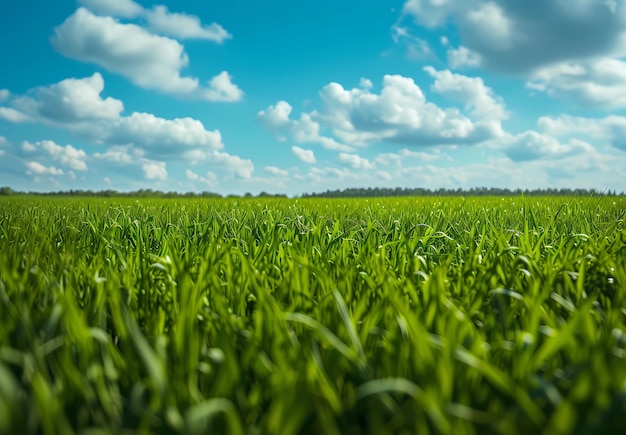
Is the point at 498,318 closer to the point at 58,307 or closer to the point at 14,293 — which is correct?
the point at 58,307

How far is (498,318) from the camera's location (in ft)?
6.69

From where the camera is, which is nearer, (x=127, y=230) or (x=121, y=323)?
(x=121, y=323)

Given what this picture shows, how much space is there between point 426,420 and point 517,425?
193 millimetres

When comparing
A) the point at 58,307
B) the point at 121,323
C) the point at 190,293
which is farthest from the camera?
the point at 190,293

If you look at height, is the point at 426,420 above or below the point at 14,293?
below

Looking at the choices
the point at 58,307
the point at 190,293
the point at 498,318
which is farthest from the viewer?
the point at 498,318

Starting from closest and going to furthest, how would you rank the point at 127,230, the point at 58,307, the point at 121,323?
the point at 121,323
the point at 58,307
the point at 127,230

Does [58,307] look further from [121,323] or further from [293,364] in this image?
[293,364]

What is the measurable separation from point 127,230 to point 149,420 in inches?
158

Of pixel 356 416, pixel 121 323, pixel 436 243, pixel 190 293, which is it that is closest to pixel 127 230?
pixel 436 243

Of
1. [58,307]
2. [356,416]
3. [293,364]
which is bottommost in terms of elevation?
[356,416]

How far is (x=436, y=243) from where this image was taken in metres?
4.36

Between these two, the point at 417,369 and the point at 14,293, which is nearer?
the point at 417,369

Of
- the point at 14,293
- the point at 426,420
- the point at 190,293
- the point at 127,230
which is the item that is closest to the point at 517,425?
the point at 426,420
